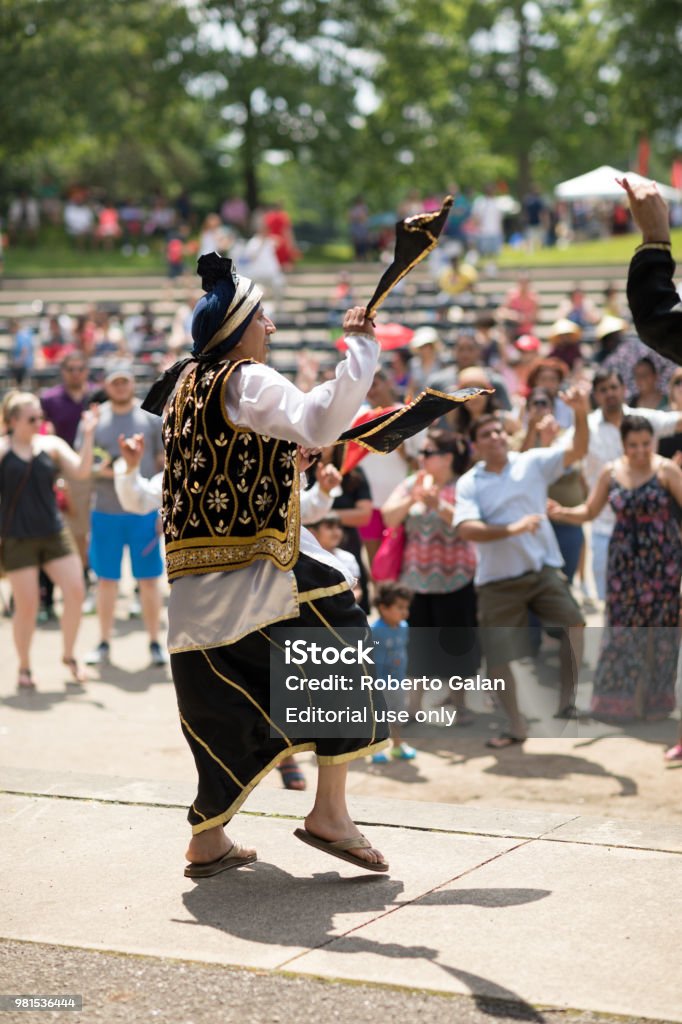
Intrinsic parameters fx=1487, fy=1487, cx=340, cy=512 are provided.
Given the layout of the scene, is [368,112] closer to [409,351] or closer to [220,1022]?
[409,351]

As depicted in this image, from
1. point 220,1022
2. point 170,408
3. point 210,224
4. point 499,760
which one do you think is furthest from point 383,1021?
point 210,224

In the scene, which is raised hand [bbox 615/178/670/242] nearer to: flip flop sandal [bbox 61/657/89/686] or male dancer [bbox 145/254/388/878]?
male dancer [bbox 145/254/388/878]

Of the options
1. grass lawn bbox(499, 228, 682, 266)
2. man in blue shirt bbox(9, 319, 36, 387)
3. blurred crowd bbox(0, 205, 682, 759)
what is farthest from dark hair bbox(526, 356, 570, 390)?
grass lawn bbox(499, 228, 682, 266)

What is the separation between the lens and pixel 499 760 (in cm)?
775

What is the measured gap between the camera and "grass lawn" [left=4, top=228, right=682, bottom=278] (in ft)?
106

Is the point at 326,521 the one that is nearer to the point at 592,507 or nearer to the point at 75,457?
the point at 592,507

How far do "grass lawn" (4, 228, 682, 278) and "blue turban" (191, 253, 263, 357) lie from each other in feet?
87.3

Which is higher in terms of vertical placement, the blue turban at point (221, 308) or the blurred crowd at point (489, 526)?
the blue turban at point (221, 308)

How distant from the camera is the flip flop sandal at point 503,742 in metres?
7.95

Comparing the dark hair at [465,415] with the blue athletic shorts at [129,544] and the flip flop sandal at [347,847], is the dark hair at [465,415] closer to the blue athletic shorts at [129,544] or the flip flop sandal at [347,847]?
the blue athletic shorts at [129,544]

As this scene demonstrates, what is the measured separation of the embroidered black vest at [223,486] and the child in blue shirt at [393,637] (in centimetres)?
304

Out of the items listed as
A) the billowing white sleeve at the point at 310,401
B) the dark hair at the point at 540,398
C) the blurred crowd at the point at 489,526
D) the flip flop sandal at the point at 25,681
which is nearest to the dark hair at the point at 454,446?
the blurred crowd at the point at 489,526

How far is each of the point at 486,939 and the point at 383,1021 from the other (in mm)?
601

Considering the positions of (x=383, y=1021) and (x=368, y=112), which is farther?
(x=368, y=112)
